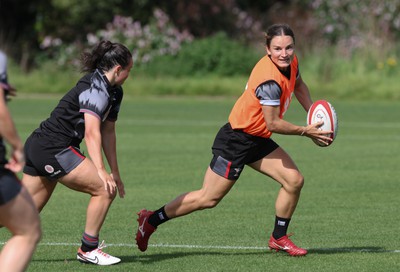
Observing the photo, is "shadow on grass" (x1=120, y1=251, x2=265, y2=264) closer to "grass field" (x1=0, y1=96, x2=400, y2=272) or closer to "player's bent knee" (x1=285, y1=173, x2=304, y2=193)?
"grass field" (x1=0, y1=96, x2=400, y2=272)

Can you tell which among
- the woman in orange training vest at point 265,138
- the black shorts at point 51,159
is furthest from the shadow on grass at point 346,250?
the black shorts at point 51,159

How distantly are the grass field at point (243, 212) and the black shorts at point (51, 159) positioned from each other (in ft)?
2.55

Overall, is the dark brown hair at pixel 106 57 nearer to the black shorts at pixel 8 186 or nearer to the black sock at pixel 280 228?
the black sock at pixel 280 228

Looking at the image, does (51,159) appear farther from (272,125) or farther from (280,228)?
(280,228)

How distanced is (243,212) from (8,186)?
18.3 ft

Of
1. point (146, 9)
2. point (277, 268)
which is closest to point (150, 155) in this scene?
point (277, 268)

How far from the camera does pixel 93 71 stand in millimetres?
8305

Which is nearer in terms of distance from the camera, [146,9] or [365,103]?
[365,103]

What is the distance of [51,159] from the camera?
26.5ft

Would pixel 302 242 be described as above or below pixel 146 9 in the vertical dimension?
below

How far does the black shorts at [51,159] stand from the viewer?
8.06m

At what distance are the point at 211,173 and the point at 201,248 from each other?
0.80 m

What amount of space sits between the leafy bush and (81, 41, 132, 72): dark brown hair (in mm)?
24425

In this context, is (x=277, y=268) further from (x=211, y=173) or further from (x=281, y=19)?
(x=281, y=19)
